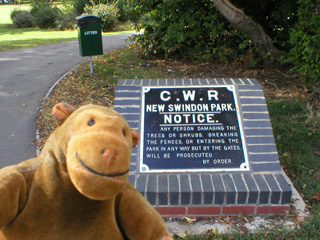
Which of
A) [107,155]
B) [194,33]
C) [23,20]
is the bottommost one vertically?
[23,20]

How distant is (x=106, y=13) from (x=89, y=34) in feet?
45.3

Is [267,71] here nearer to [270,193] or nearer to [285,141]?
[285,141]

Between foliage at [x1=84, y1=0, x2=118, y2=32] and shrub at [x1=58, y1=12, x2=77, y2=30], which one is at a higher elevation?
foliage at [x1=84, y1=0, x2=118, y2=32]

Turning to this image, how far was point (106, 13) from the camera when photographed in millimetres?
20578

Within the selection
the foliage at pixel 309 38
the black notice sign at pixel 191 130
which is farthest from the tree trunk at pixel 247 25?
the black notice sign at pixel 191 130

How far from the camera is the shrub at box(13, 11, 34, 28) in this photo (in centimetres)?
2539

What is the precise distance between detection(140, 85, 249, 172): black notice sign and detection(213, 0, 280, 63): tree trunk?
4.85 m

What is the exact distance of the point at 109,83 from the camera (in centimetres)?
750

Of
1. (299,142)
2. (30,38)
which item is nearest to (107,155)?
(299,142)

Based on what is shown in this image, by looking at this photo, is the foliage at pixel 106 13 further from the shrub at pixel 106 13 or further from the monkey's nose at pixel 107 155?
the monkey's nose at pixel 107 155

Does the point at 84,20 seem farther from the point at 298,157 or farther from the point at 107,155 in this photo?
the point at 107,155

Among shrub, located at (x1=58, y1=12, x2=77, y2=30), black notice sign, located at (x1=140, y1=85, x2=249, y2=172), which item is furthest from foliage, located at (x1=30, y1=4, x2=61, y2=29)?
black notice sign, located at (x1=140, y1=85, x2=249, y2=172)

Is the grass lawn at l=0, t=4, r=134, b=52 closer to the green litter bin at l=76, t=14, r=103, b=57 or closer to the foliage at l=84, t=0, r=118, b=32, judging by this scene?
the foliage at l=84, t=0, r=118, b=32

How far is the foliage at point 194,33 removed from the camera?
9133 mm
